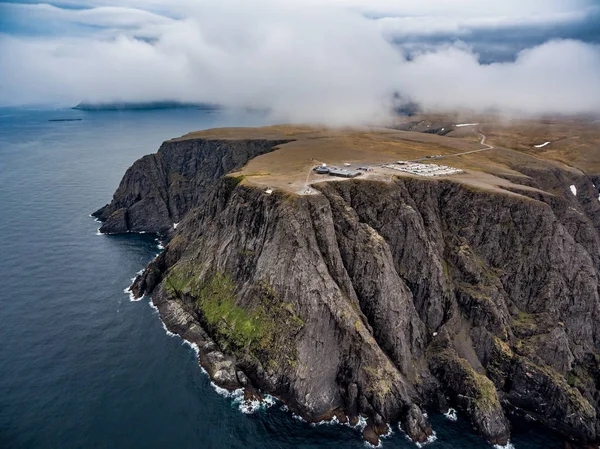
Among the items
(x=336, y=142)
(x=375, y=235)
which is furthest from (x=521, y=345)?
(x=336, y=142)

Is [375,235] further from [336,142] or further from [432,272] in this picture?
[336,142]

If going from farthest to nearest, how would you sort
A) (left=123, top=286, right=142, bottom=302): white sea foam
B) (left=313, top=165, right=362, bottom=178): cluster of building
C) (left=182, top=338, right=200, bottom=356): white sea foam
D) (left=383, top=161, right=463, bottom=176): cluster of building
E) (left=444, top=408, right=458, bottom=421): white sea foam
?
(left=383, top=161, right=463, bottom=176): cluster of building, (left=313, top=165, right=362, bottom=178): cluster of building, (left=123, top=286, right=142, bottom=302): white sea foam, (left=182, top=338, right=200, bottom=356): white sea foam, (left=444, top=408, right=458, bottom=421): white sea foam

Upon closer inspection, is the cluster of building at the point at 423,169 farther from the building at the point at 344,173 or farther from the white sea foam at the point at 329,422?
the white sea foam at the point at 329,422

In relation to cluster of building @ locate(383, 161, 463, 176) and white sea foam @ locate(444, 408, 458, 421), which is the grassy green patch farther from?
cluster of building @ locate(383, 161, 463, 176)

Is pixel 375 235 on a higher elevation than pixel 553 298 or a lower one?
higher

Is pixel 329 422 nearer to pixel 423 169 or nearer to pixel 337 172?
pixel 337 172

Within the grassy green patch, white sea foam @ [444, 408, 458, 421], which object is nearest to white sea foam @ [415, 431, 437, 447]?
white sea foam @ [444, 408, 458, 421]
